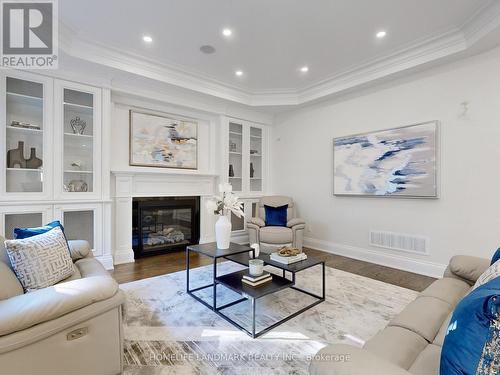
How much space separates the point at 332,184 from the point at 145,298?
11.4 ft

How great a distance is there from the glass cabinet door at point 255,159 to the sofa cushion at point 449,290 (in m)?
4.04

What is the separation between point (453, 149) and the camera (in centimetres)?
326

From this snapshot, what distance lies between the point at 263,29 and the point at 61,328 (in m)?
3.24

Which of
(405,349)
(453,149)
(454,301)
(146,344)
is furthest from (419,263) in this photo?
(146,344)

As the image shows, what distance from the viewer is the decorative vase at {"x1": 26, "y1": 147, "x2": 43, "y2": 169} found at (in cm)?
318

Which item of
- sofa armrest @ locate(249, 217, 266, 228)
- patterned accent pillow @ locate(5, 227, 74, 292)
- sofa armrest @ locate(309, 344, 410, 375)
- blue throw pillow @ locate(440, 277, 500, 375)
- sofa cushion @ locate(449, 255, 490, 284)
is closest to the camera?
blue throw pillow @ locate(440, 277, 500, 375)

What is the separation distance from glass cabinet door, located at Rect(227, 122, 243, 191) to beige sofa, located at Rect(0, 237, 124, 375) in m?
3.85

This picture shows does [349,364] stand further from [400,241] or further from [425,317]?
[400,241]

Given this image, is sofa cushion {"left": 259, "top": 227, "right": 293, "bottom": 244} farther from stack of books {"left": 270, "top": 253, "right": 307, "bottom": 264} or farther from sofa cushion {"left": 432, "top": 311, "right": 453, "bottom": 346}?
sofa cushion {"left": 432, "top": 311, "right": 453, "bottom": 346}

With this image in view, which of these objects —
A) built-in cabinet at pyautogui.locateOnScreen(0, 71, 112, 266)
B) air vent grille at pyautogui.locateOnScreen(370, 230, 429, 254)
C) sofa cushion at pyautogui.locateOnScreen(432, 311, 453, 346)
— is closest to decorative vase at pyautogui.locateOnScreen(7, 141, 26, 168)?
built-in cabinet at pyautogui.locateOnScreen(0, 71, 112, 266)

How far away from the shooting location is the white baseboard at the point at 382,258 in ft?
11.2

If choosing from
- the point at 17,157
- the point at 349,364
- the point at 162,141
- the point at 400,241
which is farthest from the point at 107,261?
the point at 400,241

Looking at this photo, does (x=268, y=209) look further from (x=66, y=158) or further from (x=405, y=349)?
(x=405, y=349)

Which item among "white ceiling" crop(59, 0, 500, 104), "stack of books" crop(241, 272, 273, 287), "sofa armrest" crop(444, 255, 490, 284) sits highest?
"white ceiling" crop(59, 0, 500, 104)
